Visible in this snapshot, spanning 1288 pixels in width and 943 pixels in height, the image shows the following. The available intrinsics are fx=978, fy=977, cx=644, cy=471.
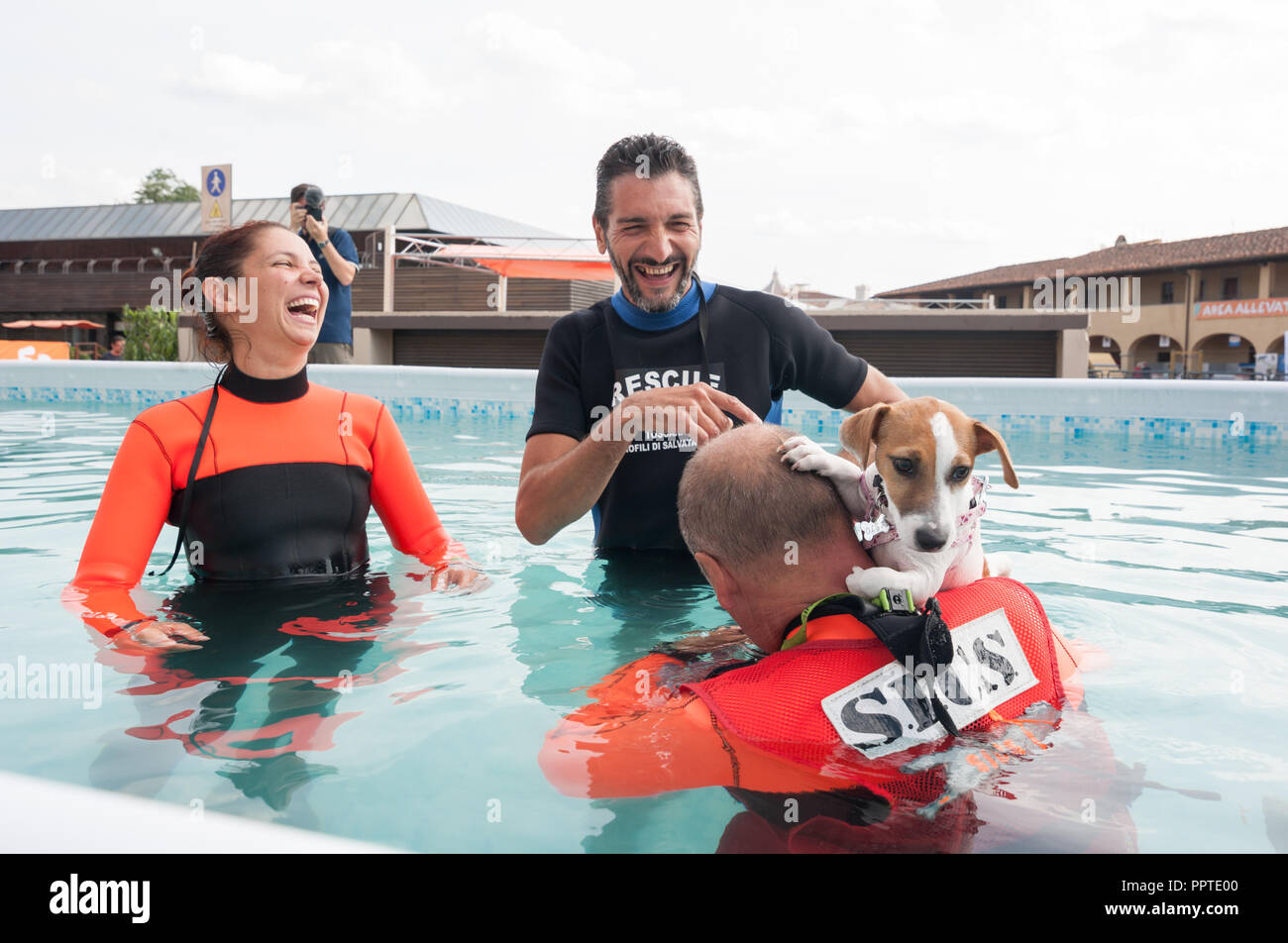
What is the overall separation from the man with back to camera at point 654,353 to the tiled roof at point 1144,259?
39382 mm

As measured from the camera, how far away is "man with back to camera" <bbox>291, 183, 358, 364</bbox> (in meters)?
6.84

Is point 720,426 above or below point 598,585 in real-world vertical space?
above

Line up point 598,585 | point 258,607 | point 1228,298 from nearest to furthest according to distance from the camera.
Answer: point 258,607 → point 598,585 → point 1228,298

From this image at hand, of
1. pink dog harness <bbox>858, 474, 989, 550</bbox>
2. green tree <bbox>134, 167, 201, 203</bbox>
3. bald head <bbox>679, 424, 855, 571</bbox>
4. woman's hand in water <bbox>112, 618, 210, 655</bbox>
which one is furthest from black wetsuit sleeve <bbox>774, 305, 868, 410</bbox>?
green tree <bbox>134, 167, 201, 203</bbox>

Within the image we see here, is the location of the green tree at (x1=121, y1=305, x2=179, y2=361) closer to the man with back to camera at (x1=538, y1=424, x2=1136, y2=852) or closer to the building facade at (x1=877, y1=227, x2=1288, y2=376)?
the man with back to camera at (x1=538, y1=424, x2=1136, y2=852)

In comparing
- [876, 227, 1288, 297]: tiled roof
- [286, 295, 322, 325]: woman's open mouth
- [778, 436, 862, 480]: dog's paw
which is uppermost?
[876, 227, 1288, 297]: tiled roof

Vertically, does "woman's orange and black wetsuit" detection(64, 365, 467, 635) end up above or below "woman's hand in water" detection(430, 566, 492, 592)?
above

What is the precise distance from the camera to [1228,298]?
125 feet

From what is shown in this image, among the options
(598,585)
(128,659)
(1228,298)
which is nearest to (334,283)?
(598,585)

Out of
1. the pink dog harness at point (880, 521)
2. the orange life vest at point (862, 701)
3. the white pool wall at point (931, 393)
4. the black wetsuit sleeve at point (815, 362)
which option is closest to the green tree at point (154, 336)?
the white pool wall at point (931, 393)

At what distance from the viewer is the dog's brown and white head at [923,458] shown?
7.20 ft

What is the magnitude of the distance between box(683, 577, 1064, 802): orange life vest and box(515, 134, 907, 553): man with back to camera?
148 centimetres
